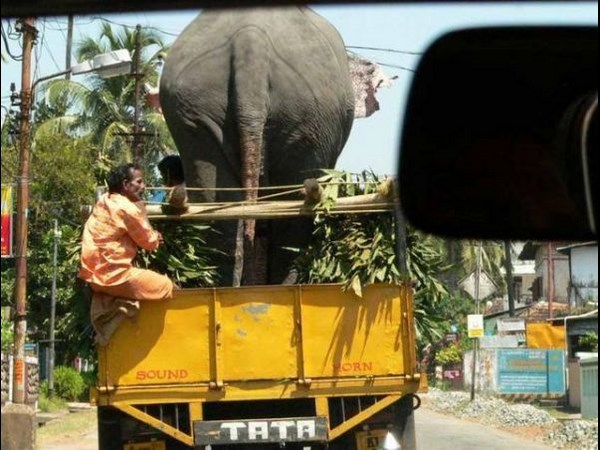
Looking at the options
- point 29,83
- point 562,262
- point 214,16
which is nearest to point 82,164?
point 29,83

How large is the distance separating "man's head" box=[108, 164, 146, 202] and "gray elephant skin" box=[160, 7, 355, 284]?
1065 mm

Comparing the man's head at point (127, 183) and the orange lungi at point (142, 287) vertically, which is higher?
the man's head at point (127, 183)

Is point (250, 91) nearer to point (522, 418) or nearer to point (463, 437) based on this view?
point (463, 437)

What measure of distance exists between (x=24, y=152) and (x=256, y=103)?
13.3 m

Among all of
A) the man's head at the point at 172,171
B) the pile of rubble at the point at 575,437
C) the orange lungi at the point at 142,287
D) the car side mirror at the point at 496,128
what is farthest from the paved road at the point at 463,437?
the car side mirror at the point at 496,128

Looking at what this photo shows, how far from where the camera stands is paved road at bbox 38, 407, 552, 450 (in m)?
19.3

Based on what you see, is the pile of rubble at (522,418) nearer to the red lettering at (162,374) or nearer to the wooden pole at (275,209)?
the wooden pole at (275,209)

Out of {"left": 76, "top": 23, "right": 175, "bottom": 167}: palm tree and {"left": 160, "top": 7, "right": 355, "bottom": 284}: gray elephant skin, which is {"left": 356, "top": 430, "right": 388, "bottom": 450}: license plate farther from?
{"left": 76, "top": 23, "right": 175, "bottom": 167}: palm tree

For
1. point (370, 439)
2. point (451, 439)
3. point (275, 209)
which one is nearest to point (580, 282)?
point (451, 439)

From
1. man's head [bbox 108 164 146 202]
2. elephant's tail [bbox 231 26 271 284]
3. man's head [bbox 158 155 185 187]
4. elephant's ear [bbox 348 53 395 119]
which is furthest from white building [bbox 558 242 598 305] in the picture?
man's head [bbox 108 164 146 202]

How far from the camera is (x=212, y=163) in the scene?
8.72m

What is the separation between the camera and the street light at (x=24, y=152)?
21.6m

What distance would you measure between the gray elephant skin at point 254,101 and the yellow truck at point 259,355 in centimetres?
98

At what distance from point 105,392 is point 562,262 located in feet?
153
